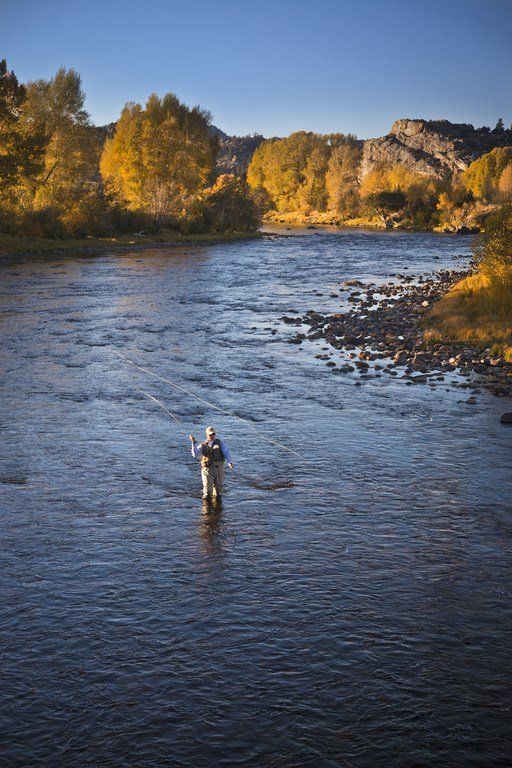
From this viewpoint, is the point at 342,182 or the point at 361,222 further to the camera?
the point at 342,182

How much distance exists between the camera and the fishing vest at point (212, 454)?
15711mm

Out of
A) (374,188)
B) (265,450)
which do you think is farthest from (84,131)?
(374,188)

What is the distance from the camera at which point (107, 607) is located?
1213 cm

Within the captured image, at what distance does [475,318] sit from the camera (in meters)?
33.4

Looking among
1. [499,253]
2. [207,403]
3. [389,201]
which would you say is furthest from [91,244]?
[389,201]

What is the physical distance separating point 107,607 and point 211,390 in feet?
43.9

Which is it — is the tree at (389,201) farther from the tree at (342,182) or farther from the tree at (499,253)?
the tree at (499,253)

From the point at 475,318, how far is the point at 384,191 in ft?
393

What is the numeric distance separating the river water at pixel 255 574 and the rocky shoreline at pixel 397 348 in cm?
121

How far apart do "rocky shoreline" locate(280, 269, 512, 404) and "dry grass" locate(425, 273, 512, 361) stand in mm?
596

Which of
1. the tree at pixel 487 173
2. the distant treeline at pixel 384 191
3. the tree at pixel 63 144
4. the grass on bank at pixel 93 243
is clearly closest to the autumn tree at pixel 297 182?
the distant treeline at pixel 384 191

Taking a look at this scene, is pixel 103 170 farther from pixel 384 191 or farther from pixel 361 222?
pixel 384 191

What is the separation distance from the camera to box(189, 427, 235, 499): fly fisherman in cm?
1573

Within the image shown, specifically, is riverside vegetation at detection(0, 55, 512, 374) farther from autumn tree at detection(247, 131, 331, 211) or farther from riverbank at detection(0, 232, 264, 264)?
autumn tree at detection(247, 131, 331, 211)
